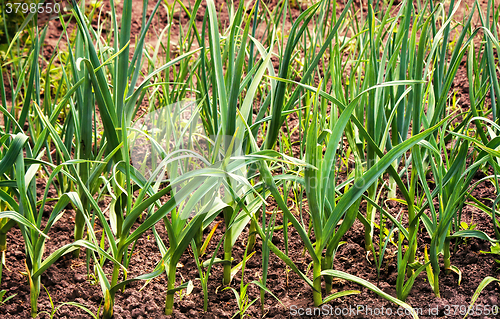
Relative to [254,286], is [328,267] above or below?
above

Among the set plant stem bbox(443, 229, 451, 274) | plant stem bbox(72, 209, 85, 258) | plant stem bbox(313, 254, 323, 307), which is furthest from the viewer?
plant stem bbox(72, 209, 85, 258)

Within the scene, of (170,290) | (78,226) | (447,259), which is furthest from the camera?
(78,226)

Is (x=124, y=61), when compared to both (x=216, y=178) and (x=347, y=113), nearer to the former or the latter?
(x=216, y=178)

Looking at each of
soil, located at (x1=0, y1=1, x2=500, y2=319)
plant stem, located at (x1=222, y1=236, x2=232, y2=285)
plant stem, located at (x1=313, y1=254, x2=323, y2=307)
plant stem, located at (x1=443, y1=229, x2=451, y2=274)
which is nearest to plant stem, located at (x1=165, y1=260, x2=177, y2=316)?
soil, located at (x1=0, y1=1, x2=500, y2=319)

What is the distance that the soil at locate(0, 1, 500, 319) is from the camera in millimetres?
1065

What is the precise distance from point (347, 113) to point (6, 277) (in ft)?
3.31

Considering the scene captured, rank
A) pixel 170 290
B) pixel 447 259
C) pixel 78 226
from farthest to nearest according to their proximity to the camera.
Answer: pixel 78 226 < pixel 447 259 < pixel 170 290

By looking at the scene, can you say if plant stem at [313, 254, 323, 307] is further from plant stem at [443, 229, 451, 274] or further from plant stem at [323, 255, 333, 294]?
plant stem at [443, 229, 451, 274]

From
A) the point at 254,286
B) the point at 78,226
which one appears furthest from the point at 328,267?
the point at 78,226

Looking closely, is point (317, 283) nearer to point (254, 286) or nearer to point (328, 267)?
point (328, 267)

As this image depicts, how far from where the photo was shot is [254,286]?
3.79 ft

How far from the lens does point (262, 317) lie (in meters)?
1.07


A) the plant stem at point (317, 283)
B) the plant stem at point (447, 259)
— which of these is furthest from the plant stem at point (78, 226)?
the plant stem at point (447, 259)

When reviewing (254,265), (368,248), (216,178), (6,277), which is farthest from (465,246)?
(6,277)
